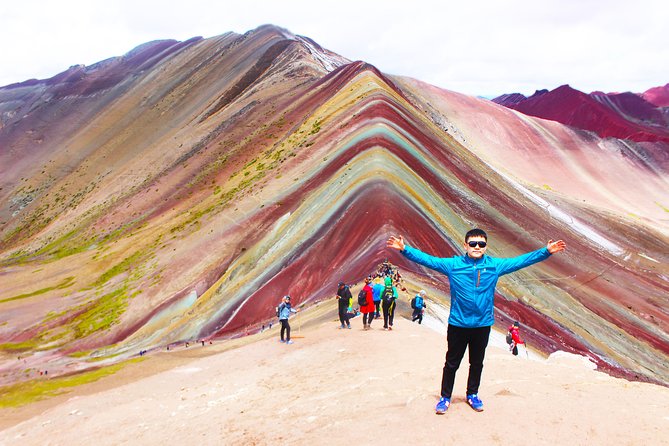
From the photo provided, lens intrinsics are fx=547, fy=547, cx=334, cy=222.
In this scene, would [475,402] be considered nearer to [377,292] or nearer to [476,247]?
[476,247]

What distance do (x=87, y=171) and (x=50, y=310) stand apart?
4898 centimetres

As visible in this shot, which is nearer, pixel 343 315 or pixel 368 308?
pixel 368 308

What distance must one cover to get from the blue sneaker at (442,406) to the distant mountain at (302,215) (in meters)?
11.3

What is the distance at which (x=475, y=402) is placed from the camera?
272 inches

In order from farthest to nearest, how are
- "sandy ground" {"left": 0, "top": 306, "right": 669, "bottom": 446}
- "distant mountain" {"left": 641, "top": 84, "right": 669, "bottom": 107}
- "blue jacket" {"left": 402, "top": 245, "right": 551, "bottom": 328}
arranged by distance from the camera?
1. "distant mountain" {"left": 641, "top": 84, "right": 669, "bottom": 107}
2. "blue jacket" {"left": 402, "top": 245, "right": 551, "bottom": 328}
3. "sandy ground" {"left": 0, "top": 306, "right": 669, "bottom": 446}

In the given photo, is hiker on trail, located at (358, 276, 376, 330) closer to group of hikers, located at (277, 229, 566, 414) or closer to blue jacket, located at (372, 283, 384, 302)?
blue jacket, located at (372, 283, 384, 302)

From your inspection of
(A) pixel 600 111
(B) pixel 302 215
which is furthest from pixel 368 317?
(A) pixel 600 111

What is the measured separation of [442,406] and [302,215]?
24.3 metres

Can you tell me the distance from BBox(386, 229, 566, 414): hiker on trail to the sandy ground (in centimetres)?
61

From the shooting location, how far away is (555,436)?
6.18 metres


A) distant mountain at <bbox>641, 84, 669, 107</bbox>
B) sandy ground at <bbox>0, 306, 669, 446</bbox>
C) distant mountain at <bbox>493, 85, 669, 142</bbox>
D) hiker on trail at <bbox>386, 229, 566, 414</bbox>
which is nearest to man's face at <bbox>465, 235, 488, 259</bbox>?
hiker on trail at <bbox>386, 229, 566, 414</bbox>

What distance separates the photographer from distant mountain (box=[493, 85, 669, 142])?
3975 inches

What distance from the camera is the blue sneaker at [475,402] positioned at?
22.5 feet

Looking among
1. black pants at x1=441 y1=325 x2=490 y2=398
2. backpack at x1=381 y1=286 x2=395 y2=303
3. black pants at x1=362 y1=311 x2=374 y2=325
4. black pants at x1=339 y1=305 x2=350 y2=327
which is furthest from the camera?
black pants at x1=339 y1=305 x2=350 y2=327
